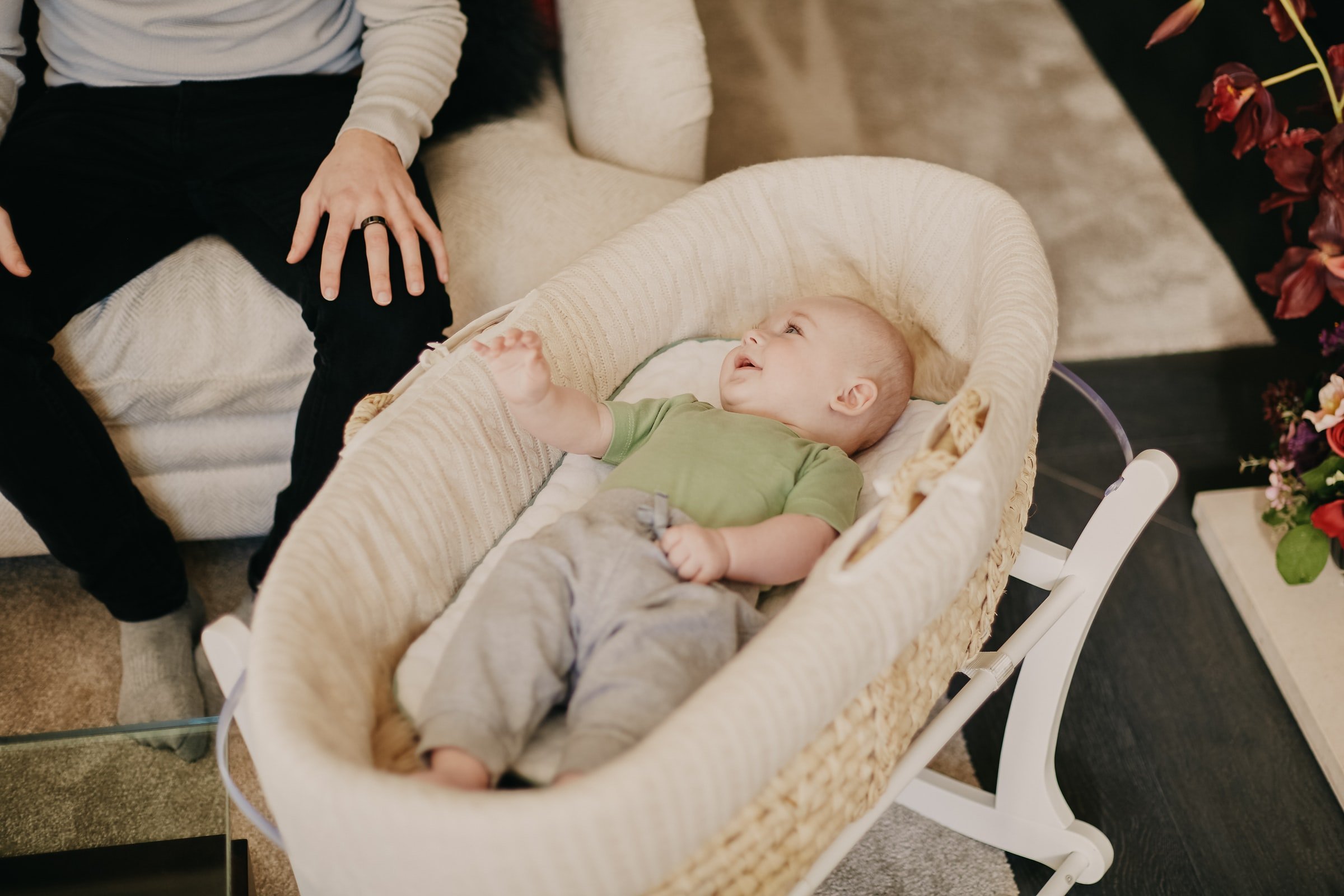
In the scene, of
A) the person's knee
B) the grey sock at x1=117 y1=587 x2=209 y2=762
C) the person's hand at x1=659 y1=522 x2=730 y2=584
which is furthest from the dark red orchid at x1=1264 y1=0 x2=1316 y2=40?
the grey sock at x1=117 y1=587 x2=209 y2=762

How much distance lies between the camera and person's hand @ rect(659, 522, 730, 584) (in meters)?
0.77

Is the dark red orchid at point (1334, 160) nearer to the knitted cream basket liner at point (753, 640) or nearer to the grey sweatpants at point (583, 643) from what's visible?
the knitted cream basket liner at point (753, 640)

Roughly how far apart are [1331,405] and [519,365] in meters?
0.99

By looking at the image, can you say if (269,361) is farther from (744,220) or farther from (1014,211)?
(1014,211)

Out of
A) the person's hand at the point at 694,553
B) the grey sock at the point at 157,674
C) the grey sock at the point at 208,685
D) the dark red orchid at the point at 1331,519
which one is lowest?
the grey sock at the point at 208,685

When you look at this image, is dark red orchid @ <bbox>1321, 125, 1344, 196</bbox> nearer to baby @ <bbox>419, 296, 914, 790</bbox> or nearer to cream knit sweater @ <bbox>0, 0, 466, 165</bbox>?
baby @ <bbox>419, 296, 914, 790</bbox>

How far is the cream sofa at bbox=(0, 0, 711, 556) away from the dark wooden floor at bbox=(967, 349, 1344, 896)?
701mm

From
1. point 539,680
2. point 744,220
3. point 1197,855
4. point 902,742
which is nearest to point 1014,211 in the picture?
point 744,220

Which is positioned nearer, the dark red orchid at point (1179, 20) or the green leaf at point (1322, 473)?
the dark red orchid at point (1179, 20)

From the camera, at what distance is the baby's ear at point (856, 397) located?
98cm

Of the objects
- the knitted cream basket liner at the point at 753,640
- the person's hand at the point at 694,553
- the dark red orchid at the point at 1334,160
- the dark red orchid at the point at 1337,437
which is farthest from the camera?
the dark red orchid at the point at 1337,437

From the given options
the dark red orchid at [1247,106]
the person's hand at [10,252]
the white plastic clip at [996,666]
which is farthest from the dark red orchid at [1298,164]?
the person's hand at [10,252]

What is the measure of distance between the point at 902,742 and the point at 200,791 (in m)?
0.68

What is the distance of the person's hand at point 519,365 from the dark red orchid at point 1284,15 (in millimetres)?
856
